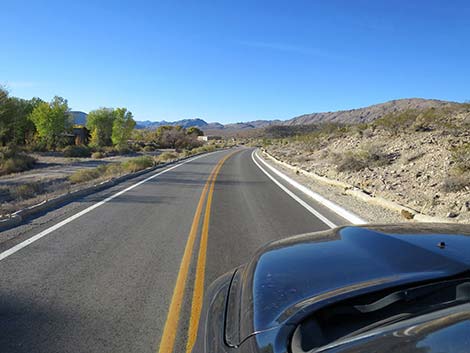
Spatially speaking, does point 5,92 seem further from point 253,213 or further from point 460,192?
point 460,192

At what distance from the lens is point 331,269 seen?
2.52m

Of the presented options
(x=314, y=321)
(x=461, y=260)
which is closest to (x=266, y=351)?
(x=314, y=321)

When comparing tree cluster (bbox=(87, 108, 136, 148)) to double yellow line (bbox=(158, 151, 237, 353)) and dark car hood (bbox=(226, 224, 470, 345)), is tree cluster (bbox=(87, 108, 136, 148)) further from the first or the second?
dark car hood (bbox=(226, 224, 470, 345))

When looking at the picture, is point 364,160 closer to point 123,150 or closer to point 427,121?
point 427,121

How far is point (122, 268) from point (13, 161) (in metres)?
36.1

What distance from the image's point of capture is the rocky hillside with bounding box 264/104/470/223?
1165 centimetres

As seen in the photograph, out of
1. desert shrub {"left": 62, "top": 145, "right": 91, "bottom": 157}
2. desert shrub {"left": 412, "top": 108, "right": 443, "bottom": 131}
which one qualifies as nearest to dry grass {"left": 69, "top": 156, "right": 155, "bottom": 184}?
desert shrub {"left": 412, "top": 108, "right": 443, "bottom": 131}

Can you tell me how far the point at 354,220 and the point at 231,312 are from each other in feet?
24.2

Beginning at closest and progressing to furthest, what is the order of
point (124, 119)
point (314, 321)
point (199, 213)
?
point (314, 321), point (199, 213), point (124, 119)

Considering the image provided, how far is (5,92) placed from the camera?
1811 inches

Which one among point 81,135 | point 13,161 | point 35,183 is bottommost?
point 35,183

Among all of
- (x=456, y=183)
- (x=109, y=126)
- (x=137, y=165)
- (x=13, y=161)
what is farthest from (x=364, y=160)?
(x=109, y=126)

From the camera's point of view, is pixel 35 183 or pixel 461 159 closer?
pixel 461 159

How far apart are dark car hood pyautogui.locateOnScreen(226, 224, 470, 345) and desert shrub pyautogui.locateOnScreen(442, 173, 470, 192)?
967 cm
